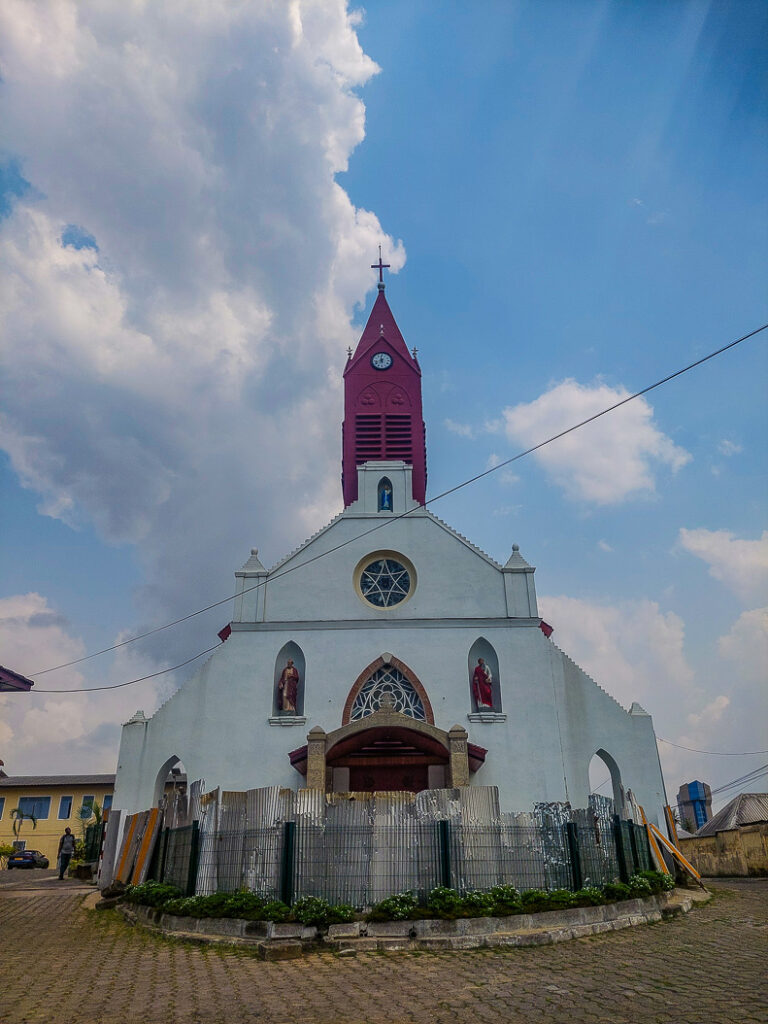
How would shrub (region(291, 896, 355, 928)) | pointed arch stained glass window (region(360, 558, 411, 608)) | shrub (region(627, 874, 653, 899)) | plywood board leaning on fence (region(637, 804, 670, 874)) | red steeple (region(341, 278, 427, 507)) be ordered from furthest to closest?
red steeple (region(341, 278, 427, 507)), pointed arch stained glass window (region(360, 558, 411, 608)), plywood board leaning on fence (region(637, 804, 670, 874)), shrub (region(627, 874, 653, 899)), shrub (region(291, 896, 355, 928))

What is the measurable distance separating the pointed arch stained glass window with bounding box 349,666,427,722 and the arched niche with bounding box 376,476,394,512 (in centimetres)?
594

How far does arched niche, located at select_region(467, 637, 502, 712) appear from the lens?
2266cm

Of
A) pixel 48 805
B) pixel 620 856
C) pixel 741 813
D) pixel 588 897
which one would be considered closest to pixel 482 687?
pixel 620 856

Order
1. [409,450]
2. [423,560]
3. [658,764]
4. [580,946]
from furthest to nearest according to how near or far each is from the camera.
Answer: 1. [409,450]
2. [423,560]
3. [658,764]
4. [580,946]

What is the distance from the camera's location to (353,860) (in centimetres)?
1230

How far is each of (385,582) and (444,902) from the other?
13592mm

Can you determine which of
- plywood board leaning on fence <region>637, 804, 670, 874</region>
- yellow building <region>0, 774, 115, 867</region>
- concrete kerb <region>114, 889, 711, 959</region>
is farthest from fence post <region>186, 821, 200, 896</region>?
yellow building <region>0, 774, 115, 867</region>

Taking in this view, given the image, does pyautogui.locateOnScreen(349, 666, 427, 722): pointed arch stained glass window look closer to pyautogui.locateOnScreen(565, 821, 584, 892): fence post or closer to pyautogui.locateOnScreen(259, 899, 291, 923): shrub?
pyautogui.locateOnScreen(565, 821, 584, 892): fence post

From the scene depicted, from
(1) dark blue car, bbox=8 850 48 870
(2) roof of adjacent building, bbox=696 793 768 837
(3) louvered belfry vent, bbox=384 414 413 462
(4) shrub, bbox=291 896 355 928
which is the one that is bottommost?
(4) shrub, bbox=291 896 355 928

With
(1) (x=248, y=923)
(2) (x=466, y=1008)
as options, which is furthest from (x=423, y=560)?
(2) (x=466, y=1008)

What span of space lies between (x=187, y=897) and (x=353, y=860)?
3.29 meters

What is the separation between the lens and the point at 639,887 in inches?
558

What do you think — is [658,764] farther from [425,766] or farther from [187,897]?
[187,897]

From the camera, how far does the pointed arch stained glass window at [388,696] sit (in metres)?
22.5
